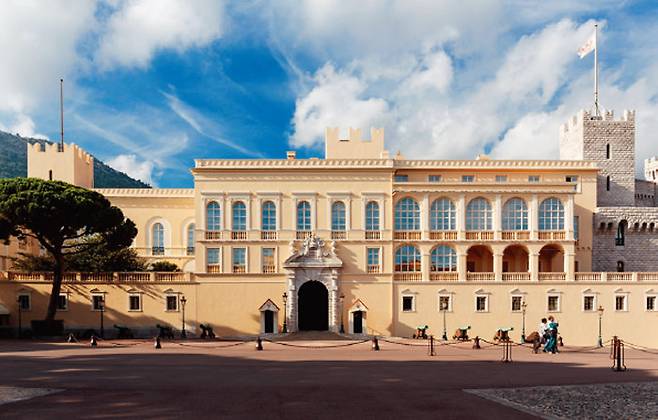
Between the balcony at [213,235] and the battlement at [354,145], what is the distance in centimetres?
1167

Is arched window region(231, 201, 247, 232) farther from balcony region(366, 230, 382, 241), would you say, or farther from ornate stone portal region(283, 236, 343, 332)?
balcony region(366, 230, 382, 241)

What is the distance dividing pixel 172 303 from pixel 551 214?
3113cm

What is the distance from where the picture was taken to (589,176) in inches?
1689

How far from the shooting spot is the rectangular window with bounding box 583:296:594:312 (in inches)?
1495

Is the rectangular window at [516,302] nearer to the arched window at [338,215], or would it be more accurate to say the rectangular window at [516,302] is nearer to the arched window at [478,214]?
the arched window at [478,214]

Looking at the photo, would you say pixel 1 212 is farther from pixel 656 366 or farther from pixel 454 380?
pixel 656 366

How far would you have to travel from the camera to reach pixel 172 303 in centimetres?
3797

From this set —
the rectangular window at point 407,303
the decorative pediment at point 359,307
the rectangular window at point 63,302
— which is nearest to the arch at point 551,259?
the rectangular window at point 407,303

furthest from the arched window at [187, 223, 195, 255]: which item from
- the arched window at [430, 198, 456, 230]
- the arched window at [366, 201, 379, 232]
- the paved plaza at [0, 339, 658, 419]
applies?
the arched window at [430, 198, 456, 230]

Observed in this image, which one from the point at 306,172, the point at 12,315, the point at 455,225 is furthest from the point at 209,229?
the point at 455,225

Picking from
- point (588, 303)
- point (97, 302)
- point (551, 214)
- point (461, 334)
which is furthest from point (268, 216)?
point (588, 303)

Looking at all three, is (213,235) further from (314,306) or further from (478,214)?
(478,214)

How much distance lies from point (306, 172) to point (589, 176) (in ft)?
83.2

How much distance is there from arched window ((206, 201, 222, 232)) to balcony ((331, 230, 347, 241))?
9020 mm
